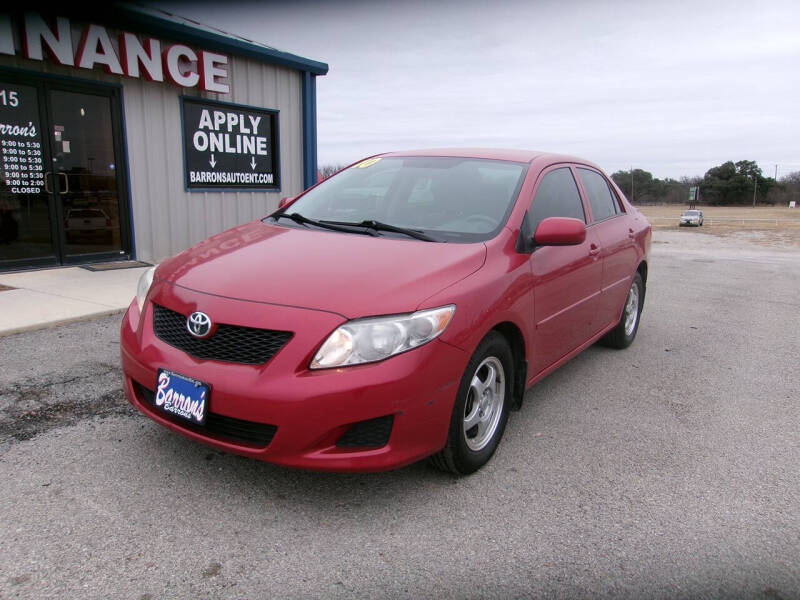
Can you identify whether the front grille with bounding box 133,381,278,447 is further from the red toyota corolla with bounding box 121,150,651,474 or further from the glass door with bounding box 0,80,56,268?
the glass door with bounding box 0,80,56,268

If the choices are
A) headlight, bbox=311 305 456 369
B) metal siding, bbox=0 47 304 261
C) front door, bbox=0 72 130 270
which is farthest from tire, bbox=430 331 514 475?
metal siding, bbox=0 47 304 261

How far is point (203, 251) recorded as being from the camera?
331 centimetres

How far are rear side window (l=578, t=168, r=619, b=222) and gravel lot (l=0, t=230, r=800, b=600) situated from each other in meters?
1.39

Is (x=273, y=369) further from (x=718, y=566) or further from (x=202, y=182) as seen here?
(x=202, y=182)

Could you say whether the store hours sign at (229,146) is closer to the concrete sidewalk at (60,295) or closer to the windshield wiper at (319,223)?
the concrete sidewalk at (60,295)

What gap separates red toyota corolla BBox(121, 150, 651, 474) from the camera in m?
2.42

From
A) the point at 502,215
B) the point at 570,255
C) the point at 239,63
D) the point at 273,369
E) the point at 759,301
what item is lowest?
the point at 759,301

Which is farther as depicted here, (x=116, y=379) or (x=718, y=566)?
(x=116, y=379)

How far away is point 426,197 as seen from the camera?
368 cm

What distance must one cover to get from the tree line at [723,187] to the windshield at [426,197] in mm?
89661

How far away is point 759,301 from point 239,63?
8189 mm

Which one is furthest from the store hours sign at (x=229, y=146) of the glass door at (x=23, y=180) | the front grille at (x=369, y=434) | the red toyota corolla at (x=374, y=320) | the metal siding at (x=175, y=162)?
the front grille at (x=369, y=434)

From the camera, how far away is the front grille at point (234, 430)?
246 centimetres

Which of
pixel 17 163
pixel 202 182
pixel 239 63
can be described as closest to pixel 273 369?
pixel 17 163
